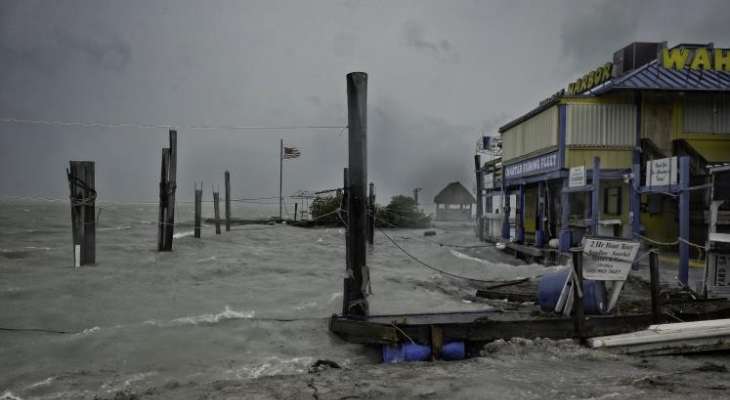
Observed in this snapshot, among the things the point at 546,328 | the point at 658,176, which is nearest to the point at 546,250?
the point at 658,176

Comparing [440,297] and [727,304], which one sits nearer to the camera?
[727,304]

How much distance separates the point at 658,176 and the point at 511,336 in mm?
7104

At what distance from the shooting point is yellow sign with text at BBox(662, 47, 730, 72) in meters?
19.0

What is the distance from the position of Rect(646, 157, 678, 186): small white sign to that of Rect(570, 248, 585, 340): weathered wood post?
18.9 feet

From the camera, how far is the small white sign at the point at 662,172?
11641mm

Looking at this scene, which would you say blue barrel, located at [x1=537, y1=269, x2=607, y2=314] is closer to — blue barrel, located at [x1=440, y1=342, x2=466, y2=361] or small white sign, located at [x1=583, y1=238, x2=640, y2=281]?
small white sign, located at [x1=583, y1=238, x2=640, y2=281]

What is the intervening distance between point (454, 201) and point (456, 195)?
71cm

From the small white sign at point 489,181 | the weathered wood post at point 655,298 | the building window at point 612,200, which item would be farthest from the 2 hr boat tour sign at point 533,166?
the weathered wood post at point 655,298

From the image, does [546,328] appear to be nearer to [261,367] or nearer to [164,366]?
[261,367]

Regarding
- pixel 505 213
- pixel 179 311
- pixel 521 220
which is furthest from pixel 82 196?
pixel 505 213

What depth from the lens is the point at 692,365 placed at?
637cm

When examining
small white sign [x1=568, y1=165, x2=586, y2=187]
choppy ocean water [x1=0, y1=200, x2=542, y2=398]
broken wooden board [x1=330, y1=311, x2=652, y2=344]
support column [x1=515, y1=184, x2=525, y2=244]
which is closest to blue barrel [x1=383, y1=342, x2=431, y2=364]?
broken wooden board [x1=330, y1=311, x2=652, y2=344]

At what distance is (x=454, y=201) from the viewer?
58969 mm

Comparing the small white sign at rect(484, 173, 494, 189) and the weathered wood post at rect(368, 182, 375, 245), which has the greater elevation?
the small white sign at rect(484, 173, 494, 189)
